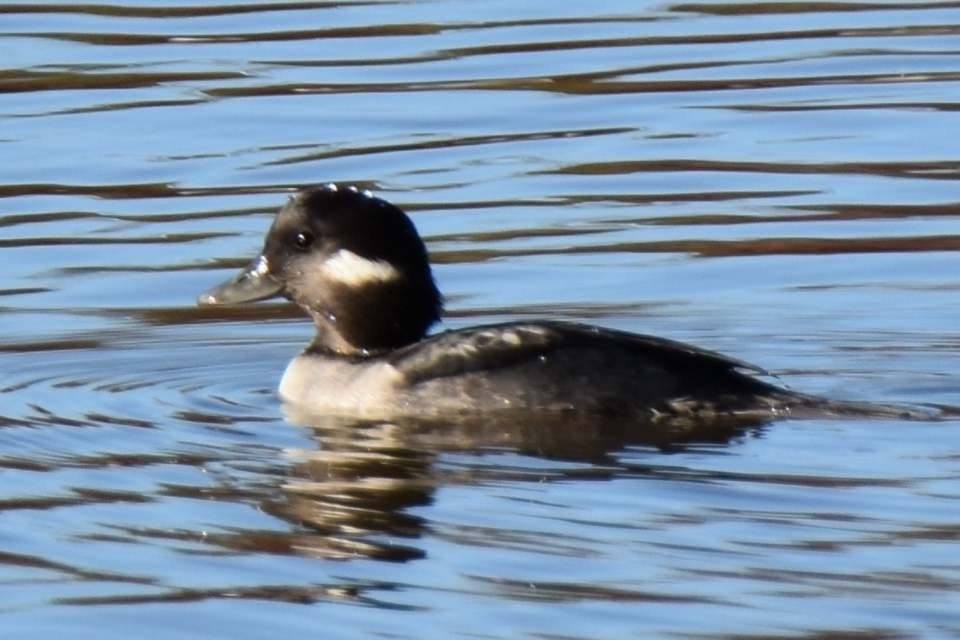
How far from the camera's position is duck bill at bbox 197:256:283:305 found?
40.0 ft

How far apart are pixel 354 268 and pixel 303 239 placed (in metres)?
0.34

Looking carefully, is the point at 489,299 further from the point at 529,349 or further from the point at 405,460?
the point at 405,460

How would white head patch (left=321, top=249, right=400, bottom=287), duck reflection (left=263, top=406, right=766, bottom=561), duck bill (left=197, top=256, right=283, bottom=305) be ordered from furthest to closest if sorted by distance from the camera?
1. duck bill (left=197, top=256, right=283, bottom=305)
2. white head patch (left=321, top=249, right=400, bottom=287)
3. duck reflection (left=263, top=406, right=766, bottom=561)

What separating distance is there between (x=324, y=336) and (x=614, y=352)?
5.18ft

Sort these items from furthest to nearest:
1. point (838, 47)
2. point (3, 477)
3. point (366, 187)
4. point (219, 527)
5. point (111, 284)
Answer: point (838, 47) → point (366, 187) → point (111, 284) → point (3, 477) → point (219, 527)

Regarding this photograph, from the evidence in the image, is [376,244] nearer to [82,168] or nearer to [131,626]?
[131,626]

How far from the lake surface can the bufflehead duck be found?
260mm

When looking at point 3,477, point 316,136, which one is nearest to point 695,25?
point 316,136

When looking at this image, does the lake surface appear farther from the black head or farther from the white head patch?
the white head patch

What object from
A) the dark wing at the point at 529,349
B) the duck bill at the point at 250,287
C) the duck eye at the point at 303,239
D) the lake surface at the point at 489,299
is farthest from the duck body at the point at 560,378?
the duck bill at the point at 250,287

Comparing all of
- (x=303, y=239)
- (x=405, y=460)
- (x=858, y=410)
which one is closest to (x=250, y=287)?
(x=303, y=239)

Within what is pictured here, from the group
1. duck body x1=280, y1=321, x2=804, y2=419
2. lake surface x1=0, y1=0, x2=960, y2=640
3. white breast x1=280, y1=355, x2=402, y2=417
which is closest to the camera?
lake surface x1=0, y1=0, x2=960, y2=640

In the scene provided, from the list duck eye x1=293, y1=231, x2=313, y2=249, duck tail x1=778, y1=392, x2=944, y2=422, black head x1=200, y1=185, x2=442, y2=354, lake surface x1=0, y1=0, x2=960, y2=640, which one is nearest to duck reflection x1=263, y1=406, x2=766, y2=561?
lake surface x1=0, y1=0, x2=960, y2=640

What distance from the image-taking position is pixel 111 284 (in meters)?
14.1
